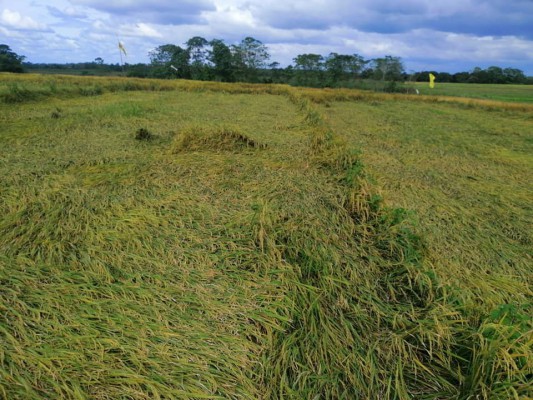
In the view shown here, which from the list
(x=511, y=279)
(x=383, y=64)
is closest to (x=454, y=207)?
(x=511, y=279)

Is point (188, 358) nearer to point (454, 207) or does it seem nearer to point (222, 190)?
point (222, 190)

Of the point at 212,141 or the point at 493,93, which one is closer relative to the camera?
the point at 212,141

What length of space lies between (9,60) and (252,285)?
49.2 meters

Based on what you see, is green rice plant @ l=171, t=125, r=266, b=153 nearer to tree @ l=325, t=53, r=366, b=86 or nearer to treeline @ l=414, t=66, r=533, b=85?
tree @ l=325, t=53, r=366, b=86

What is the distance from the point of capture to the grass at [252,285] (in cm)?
153

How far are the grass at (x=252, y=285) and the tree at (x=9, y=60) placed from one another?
44931 millimetres

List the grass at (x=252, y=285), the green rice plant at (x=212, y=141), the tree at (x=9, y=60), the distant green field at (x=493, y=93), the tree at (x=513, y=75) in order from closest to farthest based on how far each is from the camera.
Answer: the grass at (x=252, y=285), the green rice plant at (x=212, y=141), the distant green field at (x=493, y=93), the tree at (x=9, y=60), the tree at (x=513, y=75)

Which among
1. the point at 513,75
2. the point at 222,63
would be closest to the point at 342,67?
the point at 222,63

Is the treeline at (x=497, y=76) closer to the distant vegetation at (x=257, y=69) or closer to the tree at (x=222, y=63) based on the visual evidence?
the distant vegetation at (x=257, y=69)

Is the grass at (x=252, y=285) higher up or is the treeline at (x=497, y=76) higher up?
the treeline at (x=497, y=76)

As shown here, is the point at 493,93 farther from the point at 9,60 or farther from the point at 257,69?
the point at 9,60

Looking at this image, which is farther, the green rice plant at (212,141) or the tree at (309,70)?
the tree at (309,70)

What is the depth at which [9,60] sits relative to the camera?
3681cm

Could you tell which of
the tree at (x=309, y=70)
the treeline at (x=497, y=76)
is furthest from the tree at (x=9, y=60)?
the treeline at (x=497, y=76)
